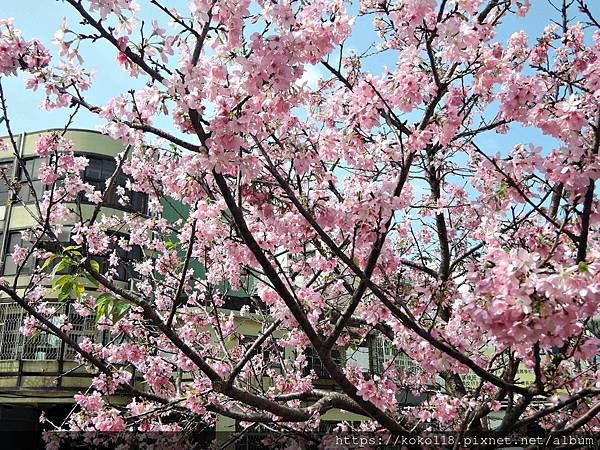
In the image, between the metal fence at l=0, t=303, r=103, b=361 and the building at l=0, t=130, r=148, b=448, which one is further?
the metal fence at l=0, t=303, r=103, b=361

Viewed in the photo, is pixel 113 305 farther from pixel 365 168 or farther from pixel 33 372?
pixel 33 372

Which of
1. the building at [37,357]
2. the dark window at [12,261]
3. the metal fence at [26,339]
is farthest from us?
the dark window at [12,261]

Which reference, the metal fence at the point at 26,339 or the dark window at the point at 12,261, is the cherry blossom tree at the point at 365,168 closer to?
the metal fence at the point at 26,339

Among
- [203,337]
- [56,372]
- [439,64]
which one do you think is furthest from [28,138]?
[439,64]

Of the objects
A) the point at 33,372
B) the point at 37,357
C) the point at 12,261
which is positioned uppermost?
the point at 12,261

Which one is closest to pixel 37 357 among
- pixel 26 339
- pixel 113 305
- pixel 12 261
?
pixel 26 339

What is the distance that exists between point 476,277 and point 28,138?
66.1 ft

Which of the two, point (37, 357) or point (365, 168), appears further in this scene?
point (37, 357)

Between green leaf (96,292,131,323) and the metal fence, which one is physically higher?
the metal fence

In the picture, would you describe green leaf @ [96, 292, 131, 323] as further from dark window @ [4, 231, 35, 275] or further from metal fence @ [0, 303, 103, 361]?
dark window @ [4, 231, 35, 275]

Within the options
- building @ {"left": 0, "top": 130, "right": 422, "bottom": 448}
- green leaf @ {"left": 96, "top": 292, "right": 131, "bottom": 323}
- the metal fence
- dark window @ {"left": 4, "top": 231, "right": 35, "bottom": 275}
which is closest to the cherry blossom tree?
green leaf @ {"left": 96, "top": 292, "right": 131, "bottom": 323}

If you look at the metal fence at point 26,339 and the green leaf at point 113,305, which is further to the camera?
the metal fence at point 26,339

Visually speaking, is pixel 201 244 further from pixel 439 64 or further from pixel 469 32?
pixel 469 32

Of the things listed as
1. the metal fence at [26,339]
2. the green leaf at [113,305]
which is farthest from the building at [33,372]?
the green leaf at [113,305]
